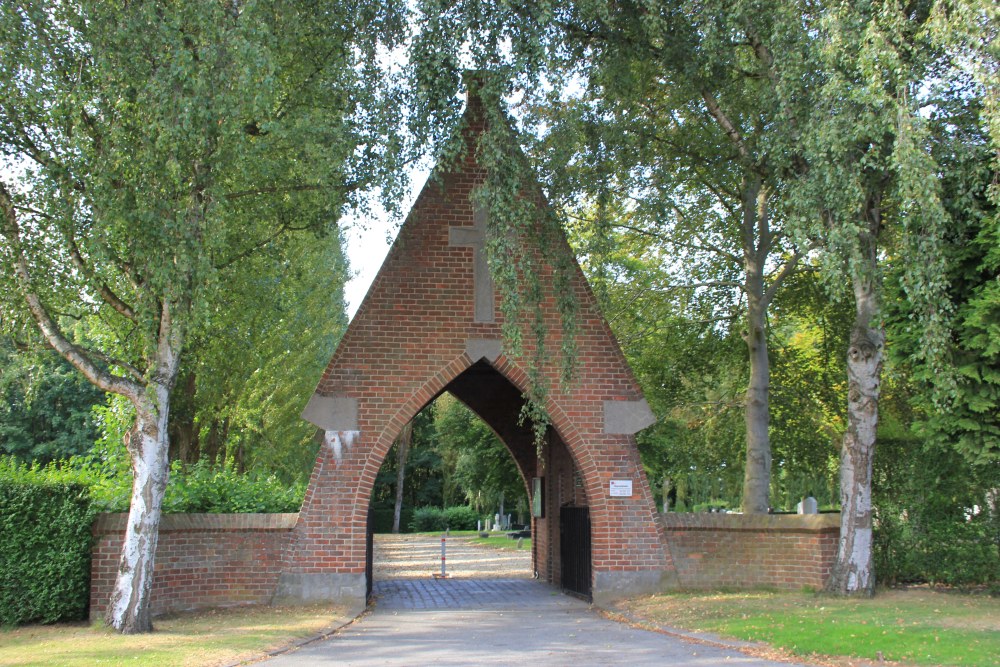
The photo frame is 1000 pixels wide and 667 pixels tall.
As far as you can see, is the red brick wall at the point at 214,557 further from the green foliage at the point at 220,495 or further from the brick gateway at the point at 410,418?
the green foliage at the point at 220,495

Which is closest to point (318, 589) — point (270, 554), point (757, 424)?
point (270, 554)

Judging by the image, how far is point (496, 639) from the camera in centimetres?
1091

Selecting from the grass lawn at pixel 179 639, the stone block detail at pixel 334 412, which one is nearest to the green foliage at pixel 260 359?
the stone block detail at pixel 334 412

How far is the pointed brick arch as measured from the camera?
13.6 m

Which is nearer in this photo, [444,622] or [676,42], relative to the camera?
[444,622]

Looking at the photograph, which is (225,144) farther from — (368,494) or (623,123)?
(623,123)

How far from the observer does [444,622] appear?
41.6ft

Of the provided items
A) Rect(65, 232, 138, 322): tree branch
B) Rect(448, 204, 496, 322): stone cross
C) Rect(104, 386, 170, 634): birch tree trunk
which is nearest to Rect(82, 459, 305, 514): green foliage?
Rect(104, 386, 170, 634): birch tree trunk

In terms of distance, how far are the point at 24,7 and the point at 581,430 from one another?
9.48m

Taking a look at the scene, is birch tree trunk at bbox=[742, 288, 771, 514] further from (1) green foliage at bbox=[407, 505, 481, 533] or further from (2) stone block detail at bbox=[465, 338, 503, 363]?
(1) green foliage at bbox=[407, 505, 481, 533]

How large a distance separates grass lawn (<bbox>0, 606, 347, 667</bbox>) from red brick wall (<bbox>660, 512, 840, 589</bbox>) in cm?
540

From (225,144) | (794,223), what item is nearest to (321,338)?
(225,144)

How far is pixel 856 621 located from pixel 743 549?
370cm

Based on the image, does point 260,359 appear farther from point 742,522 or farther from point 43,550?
point 742,522
